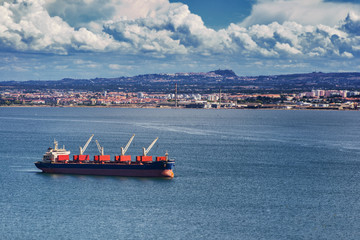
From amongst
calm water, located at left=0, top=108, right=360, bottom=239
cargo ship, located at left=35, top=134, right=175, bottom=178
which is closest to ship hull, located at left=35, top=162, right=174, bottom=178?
cargo ship, located at left=35, top=134, right=175, bottom=178

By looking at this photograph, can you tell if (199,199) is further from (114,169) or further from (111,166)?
(111,166)

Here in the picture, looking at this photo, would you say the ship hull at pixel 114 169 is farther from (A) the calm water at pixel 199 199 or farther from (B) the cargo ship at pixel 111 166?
(A) the calm water at pixel 199 199

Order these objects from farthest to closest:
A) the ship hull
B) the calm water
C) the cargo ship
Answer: the cargo ship, the ship hull, the calm water

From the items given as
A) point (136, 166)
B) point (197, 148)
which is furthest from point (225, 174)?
point (197, 148)

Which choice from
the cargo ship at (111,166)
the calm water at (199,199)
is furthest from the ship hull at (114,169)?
the calm water at (199,199)

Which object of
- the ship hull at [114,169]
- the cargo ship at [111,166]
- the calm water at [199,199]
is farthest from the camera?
the cargo ship at [111,166]

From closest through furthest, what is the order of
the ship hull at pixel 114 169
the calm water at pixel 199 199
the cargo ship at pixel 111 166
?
1. the calm water at pixel 199 199
2. the ship hull at pixel 114 169
3. the cargo ship at pixel 111 166

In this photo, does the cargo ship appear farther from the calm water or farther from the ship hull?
the calm water

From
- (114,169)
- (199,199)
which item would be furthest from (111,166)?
Answer: (199,199)

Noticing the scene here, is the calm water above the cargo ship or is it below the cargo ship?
below
